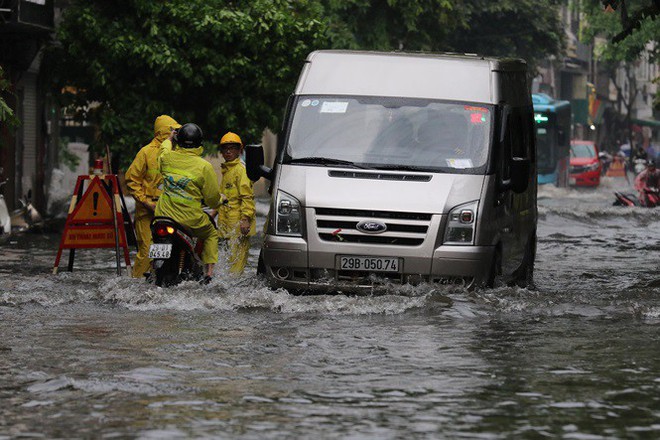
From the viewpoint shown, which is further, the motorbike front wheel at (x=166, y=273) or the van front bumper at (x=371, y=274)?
the motorbike front wheel at (x=166, y=273)

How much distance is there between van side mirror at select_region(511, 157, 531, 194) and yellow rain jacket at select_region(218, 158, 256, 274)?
253 cm

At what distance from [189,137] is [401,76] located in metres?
1.88

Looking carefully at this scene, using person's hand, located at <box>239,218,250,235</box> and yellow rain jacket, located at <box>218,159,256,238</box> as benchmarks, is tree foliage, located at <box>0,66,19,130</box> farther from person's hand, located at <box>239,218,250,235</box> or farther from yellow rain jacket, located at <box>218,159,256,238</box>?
person's hand, located at <box>239,218,250,235</box>

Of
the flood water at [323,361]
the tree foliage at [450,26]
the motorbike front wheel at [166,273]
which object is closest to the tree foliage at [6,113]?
the flood water at [323,361]

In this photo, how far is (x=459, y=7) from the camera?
46.7 metres

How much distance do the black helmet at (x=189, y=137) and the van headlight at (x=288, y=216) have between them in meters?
0.96

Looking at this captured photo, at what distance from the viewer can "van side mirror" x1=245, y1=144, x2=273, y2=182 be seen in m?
14.8

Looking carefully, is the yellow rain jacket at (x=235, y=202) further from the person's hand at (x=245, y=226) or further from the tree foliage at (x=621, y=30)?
the tree foliage at (x=621, y=30)

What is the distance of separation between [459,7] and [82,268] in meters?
28.7

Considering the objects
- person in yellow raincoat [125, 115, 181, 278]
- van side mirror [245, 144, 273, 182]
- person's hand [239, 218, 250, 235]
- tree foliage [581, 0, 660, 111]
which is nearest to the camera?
van side mirror [245, 144, 273, 182]

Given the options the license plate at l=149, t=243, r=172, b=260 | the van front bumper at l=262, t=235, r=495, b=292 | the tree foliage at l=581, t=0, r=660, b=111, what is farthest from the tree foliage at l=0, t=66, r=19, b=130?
the tree foliage at l=581, t=0, r=660, b=111

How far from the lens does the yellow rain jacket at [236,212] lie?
16078mm

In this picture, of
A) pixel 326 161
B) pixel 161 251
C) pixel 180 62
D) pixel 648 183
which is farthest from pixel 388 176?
pixel 648 183

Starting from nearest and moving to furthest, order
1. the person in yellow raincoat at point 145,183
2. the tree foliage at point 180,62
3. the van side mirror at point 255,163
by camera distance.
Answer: the van side mirror at point 255,163 < the person in yellow raincoat at point 145,183 < the tree foliage at point 180,62
